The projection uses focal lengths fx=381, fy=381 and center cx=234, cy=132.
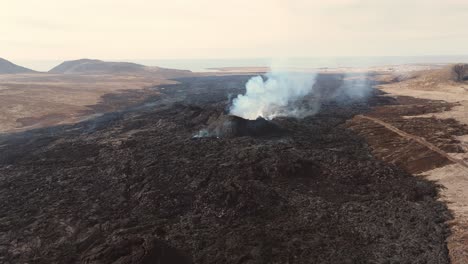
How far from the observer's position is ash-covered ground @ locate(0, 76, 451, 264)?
2311 cm

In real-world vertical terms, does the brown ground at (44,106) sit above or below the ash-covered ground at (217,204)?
above

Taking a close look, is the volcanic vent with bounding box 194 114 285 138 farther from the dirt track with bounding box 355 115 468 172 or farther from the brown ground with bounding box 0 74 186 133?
the brown ground with bounding box 0 74 186 133

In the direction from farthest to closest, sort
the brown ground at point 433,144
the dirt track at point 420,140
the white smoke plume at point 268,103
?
the white smoke plume at point 268,103
the dirt track at point 420,140
the brown ground at point 433,144

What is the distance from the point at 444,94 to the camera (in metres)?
95.2

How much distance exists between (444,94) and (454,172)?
229 feet

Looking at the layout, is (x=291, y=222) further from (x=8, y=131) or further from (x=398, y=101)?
(x=398, y=101)

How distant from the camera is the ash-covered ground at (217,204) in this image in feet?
75.8

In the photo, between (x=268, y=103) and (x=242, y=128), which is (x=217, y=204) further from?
(x=268, y=103)

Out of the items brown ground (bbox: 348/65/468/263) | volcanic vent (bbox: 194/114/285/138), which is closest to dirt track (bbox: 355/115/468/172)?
brown ground (bbox: 348/65/468/263)

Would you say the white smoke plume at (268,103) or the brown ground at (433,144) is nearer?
the brown ground at (433,144)

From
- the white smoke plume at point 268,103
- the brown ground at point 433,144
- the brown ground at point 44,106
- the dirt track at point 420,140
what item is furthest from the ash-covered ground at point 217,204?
the brown ground at point 44,106

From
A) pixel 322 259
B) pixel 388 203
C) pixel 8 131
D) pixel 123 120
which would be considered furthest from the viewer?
pixel 123 120

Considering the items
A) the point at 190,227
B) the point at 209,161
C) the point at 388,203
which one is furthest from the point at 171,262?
the point at 209,161

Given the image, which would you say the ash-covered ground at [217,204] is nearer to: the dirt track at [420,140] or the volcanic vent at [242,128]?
the volcanic vent at [242,128]
